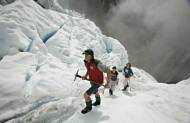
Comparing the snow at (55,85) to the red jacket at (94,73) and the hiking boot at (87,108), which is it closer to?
the hiking boot at (87,108)

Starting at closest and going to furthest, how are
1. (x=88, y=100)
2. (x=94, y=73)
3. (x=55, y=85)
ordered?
(x=94, y=73)
(x=88, y=100)
(x=55, y=85)

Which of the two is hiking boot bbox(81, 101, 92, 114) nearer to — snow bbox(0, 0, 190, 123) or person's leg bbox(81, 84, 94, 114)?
person's leg bbox(81, 84, 94, 114)

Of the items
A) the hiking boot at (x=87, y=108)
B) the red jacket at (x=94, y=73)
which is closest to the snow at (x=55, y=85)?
the hiking boot at (x=87, y=108)

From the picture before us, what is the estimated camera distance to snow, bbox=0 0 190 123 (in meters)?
7.75

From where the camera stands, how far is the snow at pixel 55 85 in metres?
7.75

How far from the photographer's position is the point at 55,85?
467 inches

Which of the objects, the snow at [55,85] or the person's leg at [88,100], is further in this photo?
the snow at [55,85]

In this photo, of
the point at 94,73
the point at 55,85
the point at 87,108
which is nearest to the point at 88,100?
the point at 87,108

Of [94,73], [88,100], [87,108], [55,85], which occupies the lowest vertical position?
[87,108]

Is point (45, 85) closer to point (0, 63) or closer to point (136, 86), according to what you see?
point (0, 63)

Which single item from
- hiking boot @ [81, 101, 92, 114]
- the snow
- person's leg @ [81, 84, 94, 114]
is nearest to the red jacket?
person's leg @ [81, 84, 94, 114]

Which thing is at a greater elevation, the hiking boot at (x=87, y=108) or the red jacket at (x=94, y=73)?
the red jacket at (x=94, y=73)

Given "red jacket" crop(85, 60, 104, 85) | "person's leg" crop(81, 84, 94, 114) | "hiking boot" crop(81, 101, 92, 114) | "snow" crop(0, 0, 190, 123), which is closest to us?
"red jacket" crop(85, 60, 104, 85)

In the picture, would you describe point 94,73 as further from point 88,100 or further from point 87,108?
point 87,108
